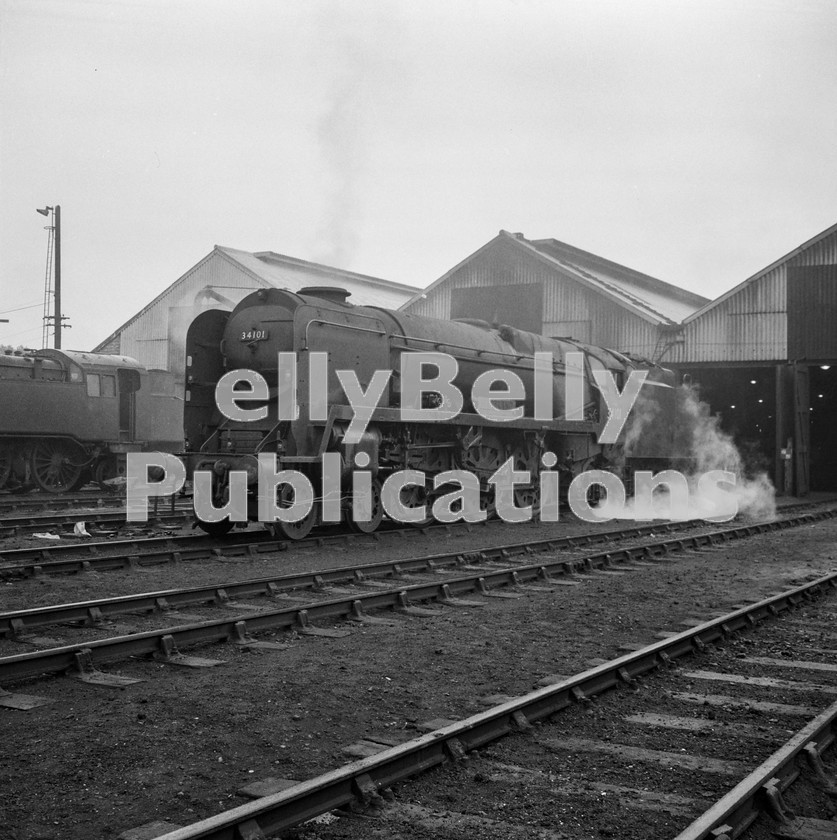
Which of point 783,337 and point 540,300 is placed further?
point 540,300

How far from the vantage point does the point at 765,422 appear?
33281 mm

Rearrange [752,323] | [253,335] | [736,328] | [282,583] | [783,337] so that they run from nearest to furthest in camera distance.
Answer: [282,583]
[253,335]
[783,337]
[752,323]
[736,328]

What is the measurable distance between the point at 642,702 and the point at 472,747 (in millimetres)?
1477

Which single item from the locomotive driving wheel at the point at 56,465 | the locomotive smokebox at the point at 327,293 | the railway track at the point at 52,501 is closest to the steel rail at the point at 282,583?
the locomotive smokebox at the point at 327,293

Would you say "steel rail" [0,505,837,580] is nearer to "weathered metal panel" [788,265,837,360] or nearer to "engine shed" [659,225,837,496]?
"engine shed" [659,225,837,496]

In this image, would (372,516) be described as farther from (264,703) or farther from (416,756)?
(416,756)

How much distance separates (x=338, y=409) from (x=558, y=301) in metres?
19.5

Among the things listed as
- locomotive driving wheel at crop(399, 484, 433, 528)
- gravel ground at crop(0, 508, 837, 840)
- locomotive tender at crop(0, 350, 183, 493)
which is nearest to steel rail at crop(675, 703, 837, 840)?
gravel ground at crop(0, 508, 837, 840)

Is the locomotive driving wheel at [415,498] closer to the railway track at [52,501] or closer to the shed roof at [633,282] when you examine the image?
the railway track at [52,501]

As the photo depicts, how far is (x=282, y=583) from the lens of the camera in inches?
367

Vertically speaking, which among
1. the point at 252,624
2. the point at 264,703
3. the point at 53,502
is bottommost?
the point at 264,703

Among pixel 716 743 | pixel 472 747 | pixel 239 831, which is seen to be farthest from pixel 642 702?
pixel 239 831

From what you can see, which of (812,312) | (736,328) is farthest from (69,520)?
(812,312)

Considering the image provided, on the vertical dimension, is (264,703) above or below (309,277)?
below
